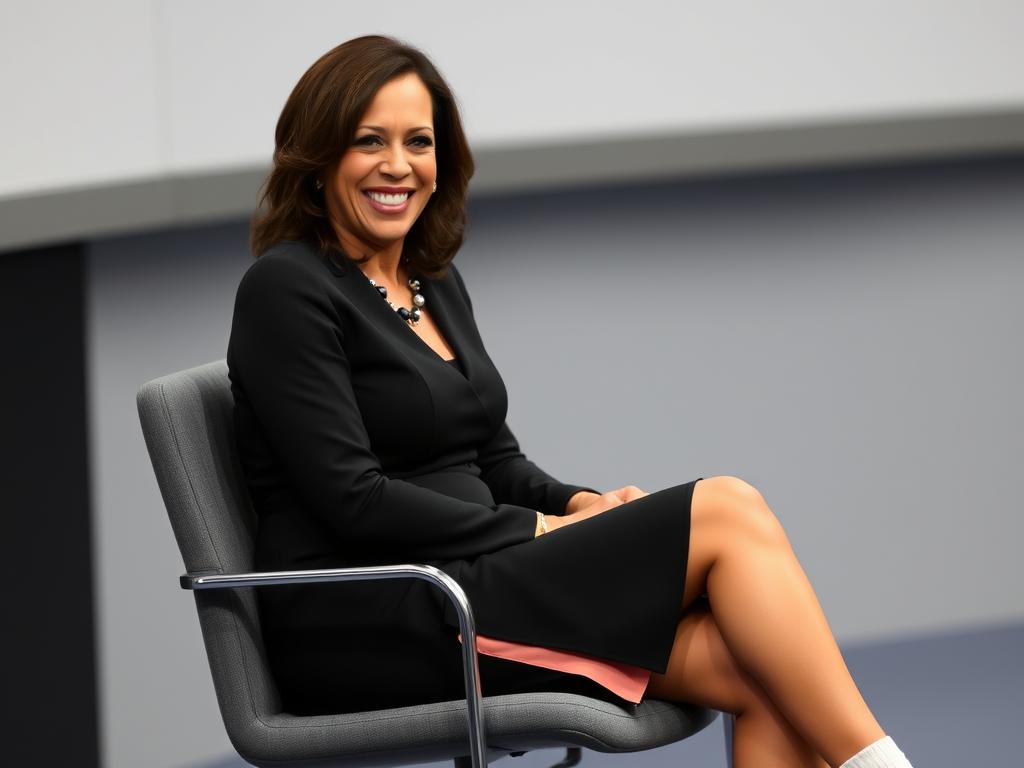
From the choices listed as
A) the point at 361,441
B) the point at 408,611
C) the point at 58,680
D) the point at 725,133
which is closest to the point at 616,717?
the point at 408,611

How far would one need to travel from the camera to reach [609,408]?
338 centimetres

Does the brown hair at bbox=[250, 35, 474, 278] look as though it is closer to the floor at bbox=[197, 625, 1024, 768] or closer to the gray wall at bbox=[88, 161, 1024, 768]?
the gray wall at bbox=[88, 161, 1024, 768]

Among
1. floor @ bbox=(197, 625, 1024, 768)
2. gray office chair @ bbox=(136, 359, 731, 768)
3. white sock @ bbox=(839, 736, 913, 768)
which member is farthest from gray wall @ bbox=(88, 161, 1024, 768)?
→ white sock @ bbox=(839, 736, 913, 768)

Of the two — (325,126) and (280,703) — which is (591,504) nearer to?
(280,703)

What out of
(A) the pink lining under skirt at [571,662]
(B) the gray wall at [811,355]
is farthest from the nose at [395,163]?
(B) the gray wall at [811,355]

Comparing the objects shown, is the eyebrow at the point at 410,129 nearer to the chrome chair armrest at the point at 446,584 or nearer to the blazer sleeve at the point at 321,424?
the blazer sleeve at the point at 321,424

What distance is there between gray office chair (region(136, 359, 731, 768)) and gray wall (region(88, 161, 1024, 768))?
58.6 inches

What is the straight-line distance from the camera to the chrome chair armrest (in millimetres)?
1656

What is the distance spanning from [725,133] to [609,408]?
679mm

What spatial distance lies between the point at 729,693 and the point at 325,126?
888mm

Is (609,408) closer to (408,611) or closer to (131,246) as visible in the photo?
(131,246)

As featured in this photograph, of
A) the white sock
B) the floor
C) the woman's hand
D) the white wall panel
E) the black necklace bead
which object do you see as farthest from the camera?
the floor

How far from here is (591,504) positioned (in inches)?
78.9

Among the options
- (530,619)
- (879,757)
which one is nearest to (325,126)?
(530,619)
